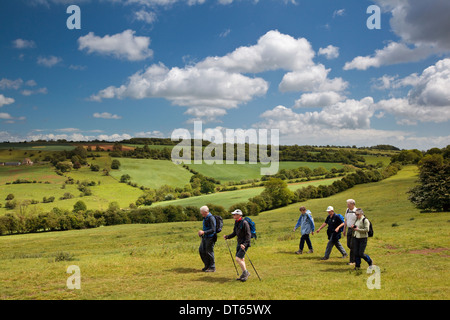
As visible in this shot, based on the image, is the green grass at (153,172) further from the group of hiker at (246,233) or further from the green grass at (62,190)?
the group of hiker at (246,233)

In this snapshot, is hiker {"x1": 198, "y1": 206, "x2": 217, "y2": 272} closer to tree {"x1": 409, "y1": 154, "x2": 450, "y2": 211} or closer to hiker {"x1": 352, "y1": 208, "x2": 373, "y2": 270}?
hiker {"x1": 352, "y1": 208, "x2": 373, "y2": 270}

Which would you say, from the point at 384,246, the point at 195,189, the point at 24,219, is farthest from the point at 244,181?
the point at 384,246

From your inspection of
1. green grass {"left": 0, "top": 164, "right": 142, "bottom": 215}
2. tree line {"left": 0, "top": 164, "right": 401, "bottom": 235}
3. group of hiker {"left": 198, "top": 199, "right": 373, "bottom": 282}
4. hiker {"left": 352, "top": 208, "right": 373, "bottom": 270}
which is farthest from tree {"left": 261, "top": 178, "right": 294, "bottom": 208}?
Result: hiker {"left": 352, "top": 208, "right": 373, "bottom": 270}

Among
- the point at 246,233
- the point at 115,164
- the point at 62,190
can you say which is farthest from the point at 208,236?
the point at 115,164

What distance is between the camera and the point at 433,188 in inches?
1736

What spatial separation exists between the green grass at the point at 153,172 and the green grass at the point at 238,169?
8.64 meters

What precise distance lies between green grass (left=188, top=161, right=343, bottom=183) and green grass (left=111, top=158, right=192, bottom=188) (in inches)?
340

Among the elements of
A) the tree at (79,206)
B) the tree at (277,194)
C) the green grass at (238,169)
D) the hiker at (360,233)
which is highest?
the hiker at (360,233)

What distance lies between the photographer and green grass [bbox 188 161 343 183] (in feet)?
441

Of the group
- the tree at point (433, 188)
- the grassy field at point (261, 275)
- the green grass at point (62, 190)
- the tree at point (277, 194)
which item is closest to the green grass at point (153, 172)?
the green grass at point (62, 190)

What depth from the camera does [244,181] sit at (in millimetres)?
128750

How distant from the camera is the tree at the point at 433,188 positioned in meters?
43.1

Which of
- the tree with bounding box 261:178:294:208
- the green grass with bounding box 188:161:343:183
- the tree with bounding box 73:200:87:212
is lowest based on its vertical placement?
the tree with bounding box 73:200:87:212

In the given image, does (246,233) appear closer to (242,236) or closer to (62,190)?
(242,236)
